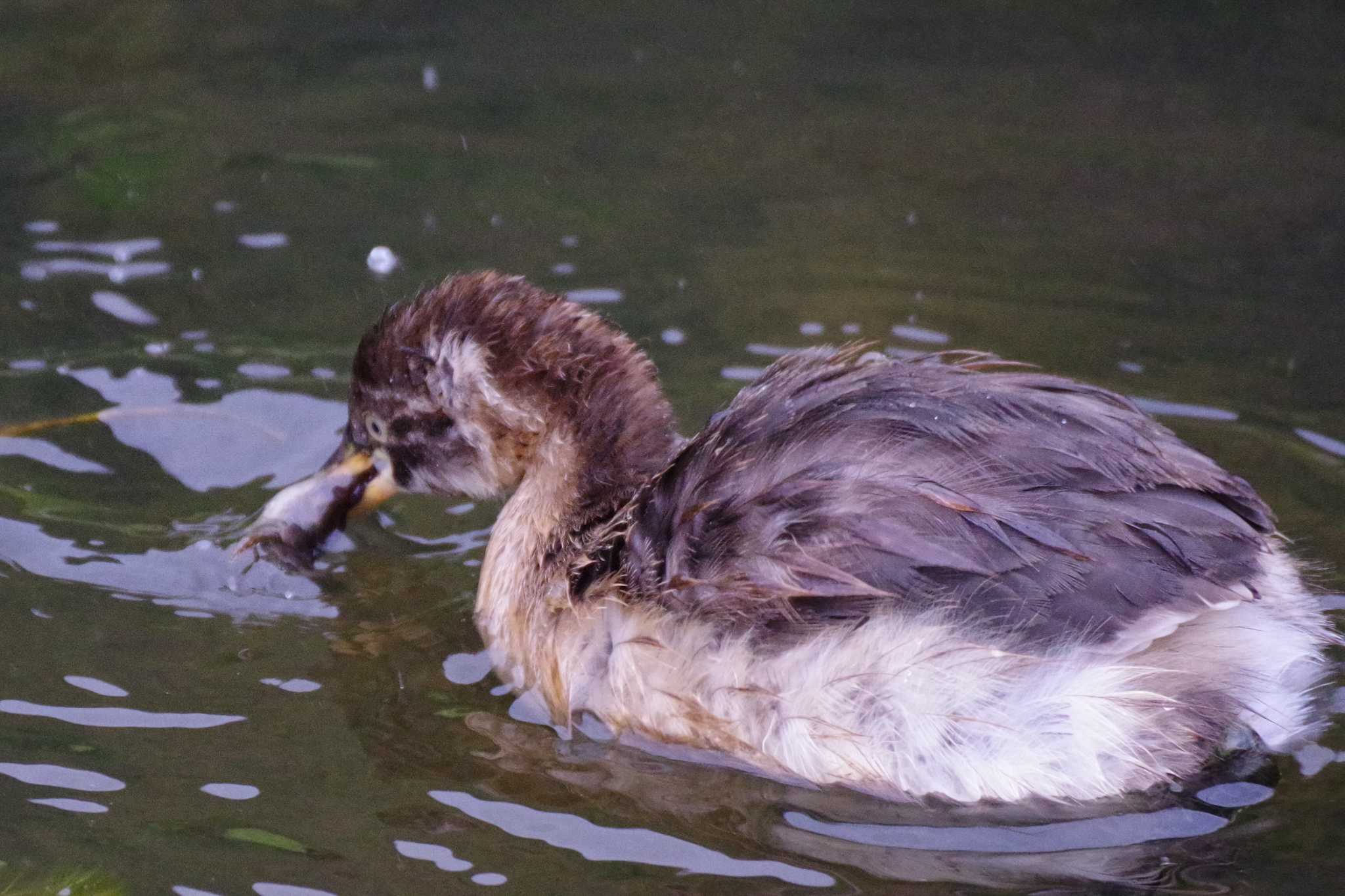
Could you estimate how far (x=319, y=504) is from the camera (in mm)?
5555

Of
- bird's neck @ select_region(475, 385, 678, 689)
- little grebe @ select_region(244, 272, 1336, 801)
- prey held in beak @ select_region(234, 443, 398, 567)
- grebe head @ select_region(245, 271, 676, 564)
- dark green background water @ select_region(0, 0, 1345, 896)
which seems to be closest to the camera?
little grebe @ select_region(244, 272, 1336, 801)

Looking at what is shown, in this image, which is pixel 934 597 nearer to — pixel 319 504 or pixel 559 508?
pixel 559 508

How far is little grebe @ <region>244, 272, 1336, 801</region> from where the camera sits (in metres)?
4.04

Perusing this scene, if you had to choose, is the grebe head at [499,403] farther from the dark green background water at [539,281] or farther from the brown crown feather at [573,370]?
the dark green background water at [539,281]

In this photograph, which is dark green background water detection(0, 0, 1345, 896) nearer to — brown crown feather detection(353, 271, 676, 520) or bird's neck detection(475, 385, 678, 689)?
bird's neck detection(475, 385, 678, 689)

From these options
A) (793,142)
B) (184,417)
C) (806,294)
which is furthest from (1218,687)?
(793,142)

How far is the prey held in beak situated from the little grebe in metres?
0.93

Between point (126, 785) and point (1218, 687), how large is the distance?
271 centimetres

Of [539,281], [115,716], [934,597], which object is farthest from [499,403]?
[539,281]

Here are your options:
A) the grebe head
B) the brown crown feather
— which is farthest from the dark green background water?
the brown crown feather

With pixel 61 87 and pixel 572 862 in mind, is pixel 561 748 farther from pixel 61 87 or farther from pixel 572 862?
pixel 61 87

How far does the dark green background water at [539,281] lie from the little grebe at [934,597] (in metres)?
0.19

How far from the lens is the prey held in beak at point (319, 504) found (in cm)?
546

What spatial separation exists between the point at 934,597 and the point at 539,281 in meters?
3.41
